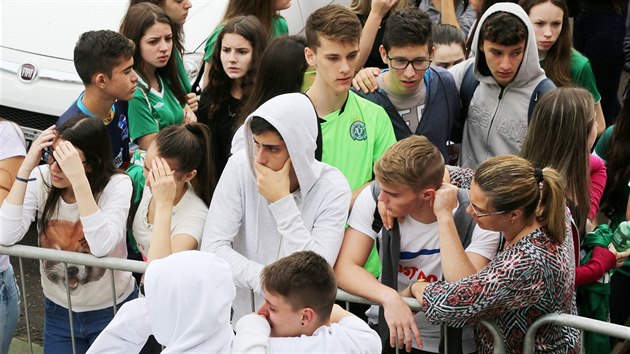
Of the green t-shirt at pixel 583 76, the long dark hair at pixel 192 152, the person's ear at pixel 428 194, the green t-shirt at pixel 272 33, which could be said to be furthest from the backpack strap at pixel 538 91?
the green t-shirt at pixel 272 33

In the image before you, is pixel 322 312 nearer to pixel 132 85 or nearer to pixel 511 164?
pixel 511 164

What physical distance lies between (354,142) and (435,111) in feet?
1.92

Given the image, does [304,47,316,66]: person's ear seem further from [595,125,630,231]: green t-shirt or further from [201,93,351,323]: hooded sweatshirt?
[595,125,630,231]: green t-shirt

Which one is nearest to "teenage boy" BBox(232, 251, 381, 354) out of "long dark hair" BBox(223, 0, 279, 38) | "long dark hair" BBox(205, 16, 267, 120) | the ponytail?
the ponytail

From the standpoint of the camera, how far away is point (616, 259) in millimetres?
4859

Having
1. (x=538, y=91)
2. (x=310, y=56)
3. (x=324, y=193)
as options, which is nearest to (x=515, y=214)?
(x=324, y=193)

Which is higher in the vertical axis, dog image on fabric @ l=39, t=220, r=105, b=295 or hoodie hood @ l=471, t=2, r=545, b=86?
hoodie hood @ l=471, t=2, r=545, b=86

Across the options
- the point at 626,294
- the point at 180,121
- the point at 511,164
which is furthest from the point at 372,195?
the point at 180,121

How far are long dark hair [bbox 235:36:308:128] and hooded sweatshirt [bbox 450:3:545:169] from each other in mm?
999

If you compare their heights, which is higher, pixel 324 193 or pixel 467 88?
pixel 467 88

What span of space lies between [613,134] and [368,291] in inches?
79.3

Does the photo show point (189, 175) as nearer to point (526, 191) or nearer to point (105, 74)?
point (105, 74)

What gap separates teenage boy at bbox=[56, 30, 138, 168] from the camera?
18.5 ft

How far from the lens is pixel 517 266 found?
4012mm
